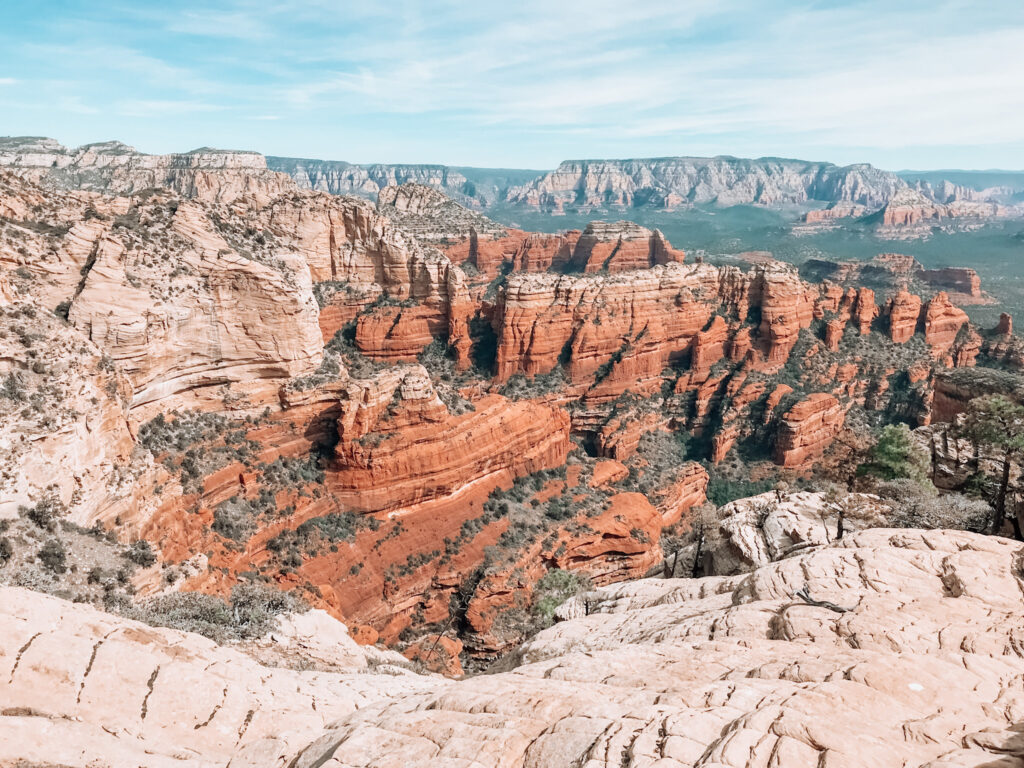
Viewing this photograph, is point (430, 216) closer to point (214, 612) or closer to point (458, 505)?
point (458, 505)

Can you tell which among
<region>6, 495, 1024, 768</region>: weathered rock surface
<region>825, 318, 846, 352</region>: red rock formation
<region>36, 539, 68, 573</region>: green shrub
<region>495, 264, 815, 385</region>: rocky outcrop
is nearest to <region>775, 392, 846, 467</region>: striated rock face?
<region>495, 264, 815, 385</region>: rocky outcrop

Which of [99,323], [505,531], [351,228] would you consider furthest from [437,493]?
[351,228]

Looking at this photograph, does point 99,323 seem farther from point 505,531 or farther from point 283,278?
point 505,531

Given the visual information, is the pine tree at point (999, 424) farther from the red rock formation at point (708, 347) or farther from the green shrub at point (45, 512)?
the red rock formation at point (708, 347)

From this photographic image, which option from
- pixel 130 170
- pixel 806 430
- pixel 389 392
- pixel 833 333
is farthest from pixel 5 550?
pixel 130 170

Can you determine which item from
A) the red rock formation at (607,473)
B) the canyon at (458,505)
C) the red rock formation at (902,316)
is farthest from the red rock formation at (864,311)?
the red rock formation at (607,473)

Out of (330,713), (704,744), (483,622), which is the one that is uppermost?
(704,744)
